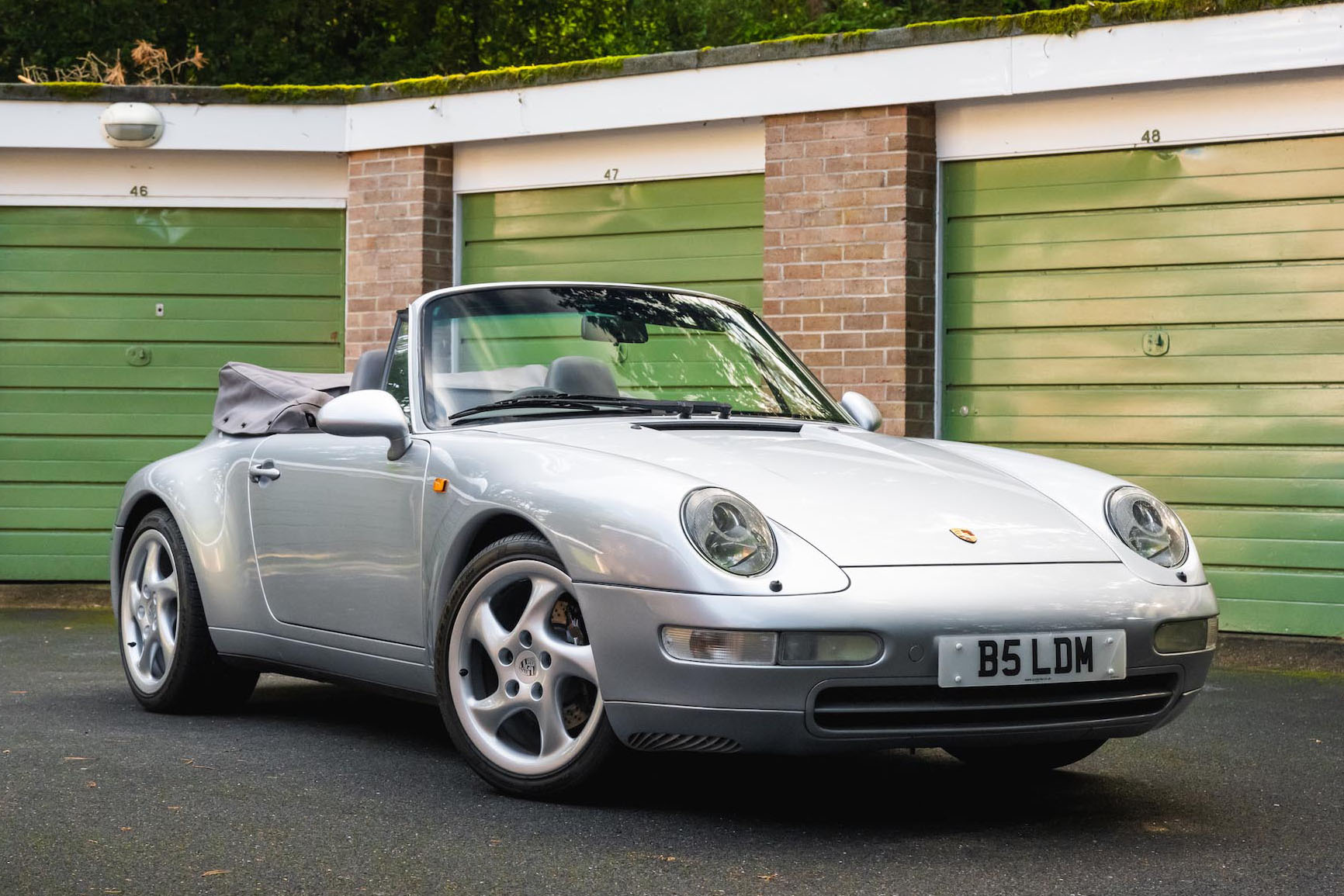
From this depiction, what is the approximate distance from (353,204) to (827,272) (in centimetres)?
352

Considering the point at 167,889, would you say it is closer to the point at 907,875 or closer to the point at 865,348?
the point at 907,875

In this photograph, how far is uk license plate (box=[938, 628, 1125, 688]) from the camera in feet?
12.9

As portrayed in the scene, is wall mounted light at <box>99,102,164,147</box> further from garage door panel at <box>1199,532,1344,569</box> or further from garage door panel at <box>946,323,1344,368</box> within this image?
garage door panel at <box>1199,532,1344,569</box>

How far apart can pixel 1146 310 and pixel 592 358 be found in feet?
14.8

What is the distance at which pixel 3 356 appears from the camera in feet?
38.3

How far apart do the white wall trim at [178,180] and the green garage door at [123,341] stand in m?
0.08

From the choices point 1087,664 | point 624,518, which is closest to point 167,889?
point 624,518

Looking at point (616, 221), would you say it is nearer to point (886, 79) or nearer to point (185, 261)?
point (886, 79)

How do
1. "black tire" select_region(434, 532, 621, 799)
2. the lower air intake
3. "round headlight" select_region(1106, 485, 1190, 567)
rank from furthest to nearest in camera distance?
"round headlight" select_region(1106, 485, 1190, 567) → "black tire" select_region(434, 532, 621, 799) → the lower air intake

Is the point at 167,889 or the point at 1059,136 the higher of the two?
the point at 1059,136

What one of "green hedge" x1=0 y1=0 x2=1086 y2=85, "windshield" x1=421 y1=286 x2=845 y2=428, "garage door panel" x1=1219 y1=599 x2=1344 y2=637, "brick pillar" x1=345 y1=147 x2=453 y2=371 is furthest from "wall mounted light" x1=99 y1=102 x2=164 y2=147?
"green hedge" x1=0 y1=0 x2=1086 y2=85

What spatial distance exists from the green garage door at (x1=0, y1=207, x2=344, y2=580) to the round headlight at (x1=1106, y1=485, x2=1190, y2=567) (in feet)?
26.0

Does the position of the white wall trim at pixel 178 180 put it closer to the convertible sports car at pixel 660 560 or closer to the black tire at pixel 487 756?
the convertible sports car at pixel 660 560

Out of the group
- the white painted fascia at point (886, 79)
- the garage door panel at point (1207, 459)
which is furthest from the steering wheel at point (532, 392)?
the white painted fascia at point (886, 79)
